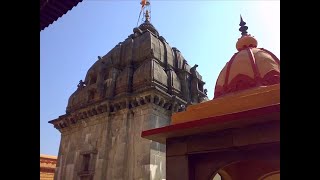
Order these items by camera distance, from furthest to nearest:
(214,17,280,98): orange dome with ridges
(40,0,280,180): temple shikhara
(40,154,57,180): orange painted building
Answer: (40,154,57,180): orange painted building
(214,17,280,98): orange dome with ridges
(40,0,280,180): temple shikhara

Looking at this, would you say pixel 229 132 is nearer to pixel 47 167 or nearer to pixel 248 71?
pixel 248 71

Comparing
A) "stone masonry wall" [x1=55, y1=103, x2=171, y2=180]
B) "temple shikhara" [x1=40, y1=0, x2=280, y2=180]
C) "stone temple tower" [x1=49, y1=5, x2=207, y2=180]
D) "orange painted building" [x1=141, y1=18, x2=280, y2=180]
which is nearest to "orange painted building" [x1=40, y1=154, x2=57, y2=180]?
"temple shikhara" [x1=40, y1=0, x2=280, y2=180]

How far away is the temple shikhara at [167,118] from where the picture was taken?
17.3ft

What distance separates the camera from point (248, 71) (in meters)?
7.84

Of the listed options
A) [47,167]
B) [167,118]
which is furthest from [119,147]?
[47,167]

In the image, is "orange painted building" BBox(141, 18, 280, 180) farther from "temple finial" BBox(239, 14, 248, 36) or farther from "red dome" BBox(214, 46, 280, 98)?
"temple finial" BBox(239, 14, 248, 36)

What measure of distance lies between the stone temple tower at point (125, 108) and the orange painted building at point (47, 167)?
7242 mm

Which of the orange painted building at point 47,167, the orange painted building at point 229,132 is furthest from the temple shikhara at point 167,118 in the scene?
the orange painted building at point 47,167

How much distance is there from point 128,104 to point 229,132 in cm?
941

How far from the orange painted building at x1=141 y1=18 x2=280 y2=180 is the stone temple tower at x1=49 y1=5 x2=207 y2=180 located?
242 inches

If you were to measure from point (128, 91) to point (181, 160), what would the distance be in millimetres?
9494

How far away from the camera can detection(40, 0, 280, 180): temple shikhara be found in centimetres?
527

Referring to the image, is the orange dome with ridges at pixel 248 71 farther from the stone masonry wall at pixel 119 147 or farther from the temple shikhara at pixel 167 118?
the stone masonry wall at pixel 119 147

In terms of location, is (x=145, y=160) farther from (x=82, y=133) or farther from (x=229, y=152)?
(x=229, y=152)
